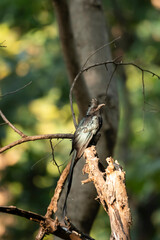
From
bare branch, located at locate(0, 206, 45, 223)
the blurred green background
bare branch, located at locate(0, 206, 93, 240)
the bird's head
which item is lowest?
bare branch, located at locate(0, 206, 45, 223)

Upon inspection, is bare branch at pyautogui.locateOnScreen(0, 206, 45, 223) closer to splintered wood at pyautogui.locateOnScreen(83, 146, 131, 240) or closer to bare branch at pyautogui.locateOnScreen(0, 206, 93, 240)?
bare branch at pyautogui.locateOnScreen(0, 206, 93, 240)

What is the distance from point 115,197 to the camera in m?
2.16

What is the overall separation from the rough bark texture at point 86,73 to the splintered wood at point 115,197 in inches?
53.7

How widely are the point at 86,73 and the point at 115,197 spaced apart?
88.3 inches

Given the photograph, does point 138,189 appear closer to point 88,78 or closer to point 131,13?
point 88,78

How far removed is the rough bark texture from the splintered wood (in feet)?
4.47

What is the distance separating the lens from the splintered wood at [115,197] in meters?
2.10

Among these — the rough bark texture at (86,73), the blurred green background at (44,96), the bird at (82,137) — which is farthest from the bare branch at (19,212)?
the blurred green background at (44,96)

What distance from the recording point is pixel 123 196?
7.08 ft

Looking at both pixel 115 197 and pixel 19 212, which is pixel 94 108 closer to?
pixel 115 197

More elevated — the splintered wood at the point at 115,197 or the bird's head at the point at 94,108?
the bird's head at the point at 94,108

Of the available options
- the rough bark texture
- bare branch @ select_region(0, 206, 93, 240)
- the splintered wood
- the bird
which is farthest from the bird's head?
the rough bark texture

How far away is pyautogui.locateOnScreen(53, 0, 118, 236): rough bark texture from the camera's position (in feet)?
12.6

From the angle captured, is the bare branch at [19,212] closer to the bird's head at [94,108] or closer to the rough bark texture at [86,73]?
the bird's head at [94,108]
